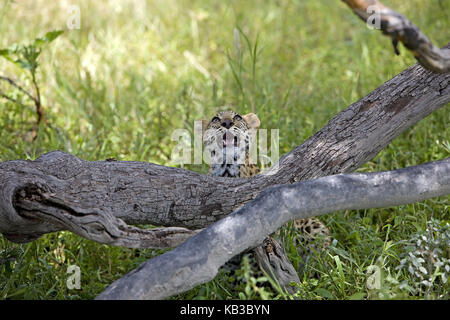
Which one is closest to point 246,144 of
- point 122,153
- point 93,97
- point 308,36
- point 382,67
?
point 122,153

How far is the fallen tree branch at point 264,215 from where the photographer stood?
110 inches

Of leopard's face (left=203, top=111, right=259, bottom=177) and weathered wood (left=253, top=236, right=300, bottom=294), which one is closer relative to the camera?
weathered wood (left=253, top=236, right=300, bottom=294)

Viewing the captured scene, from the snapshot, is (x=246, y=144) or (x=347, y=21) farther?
(x=347, y=21)

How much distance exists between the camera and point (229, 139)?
4.49 meters

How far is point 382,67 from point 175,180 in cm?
404

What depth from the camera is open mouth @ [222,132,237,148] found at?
447cm

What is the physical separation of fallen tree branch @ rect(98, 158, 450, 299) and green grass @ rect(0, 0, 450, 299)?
0.23 metres

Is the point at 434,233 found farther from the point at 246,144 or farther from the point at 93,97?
the point at 93,97

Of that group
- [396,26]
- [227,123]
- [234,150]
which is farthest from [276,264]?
[396,26]

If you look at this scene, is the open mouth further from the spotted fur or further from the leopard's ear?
the leopard's ear

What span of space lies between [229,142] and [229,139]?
4 cm

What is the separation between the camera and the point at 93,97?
631 centimetres

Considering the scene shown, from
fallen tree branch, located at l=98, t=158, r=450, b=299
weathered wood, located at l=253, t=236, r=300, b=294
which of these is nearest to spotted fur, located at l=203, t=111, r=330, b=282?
weathered wood, located at l=253, t=236, r=300, b=294
